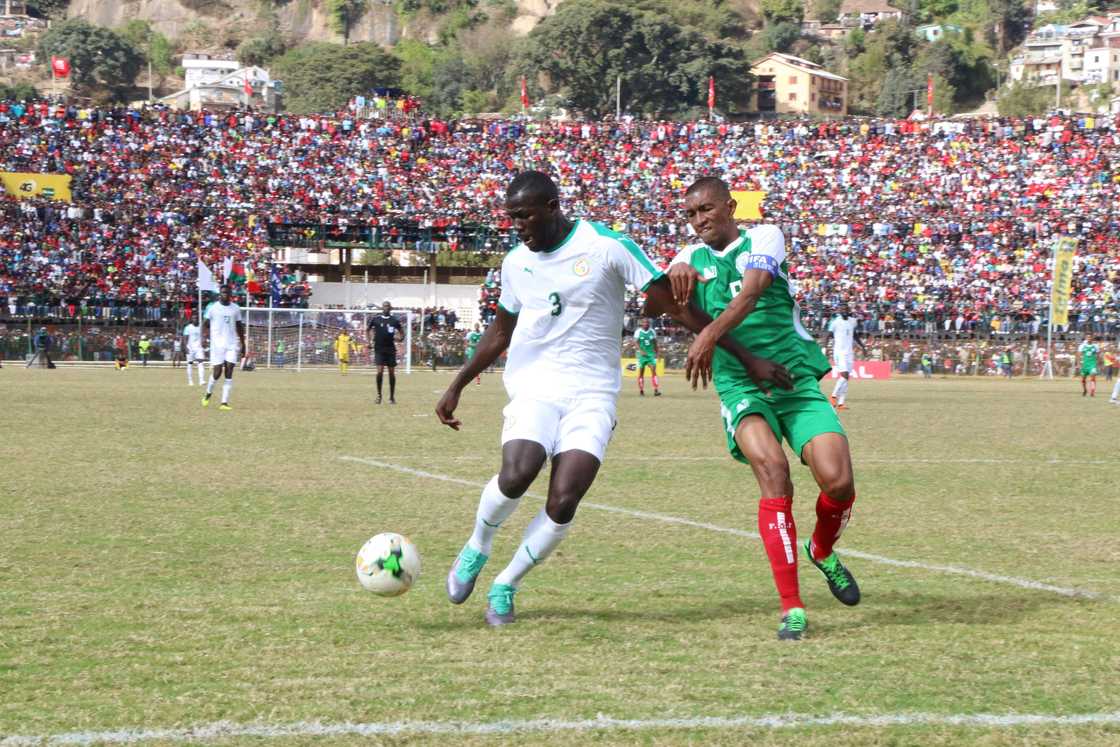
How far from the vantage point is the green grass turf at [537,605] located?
4945mm

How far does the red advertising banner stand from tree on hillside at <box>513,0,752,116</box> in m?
82.6

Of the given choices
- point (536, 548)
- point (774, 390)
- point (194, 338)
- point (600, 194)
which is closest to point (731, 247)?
point (774, 390)

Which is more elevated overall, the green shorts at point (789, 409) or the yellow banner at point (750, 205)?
the yellow banner at point (750, 205)

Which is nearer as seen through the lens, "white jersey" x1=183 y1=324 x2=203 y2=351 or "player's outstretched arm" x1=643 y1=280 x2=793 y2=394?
"player's outstretched arm" x1=643 y1=280 x2=793 y2=394

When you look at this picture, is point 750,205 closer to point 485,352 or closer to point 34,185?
point 34,185

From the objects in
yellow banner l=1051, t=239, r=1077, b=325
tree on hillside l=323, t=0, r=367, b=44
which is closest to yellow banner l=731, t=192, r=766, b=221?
yellow banner l=1051, t=239, r=1077, b=325

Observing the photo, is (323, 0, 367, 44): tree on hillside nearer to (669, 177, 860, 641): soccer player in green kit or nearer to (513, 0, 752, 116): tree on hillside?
(513, 0, 752, 116): tree on hillside

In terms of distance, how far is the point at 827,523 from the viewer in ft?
23.1

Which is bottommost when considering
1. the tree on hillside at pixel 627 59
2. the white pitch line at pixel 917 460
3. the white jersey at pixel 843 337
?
the white pitch line at pixel 917 460

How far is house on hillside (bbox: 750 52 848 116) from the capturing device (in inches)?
6289

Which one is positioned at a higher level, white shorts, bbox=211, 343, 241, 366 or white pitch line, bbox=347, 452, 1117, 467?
white shorts, bbox=211, 343, 241, 366

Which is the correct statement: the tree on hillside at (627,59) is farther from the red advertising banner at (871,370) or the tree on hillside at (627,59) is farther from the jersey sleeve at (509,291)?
the jersey sleeve at (509,291)

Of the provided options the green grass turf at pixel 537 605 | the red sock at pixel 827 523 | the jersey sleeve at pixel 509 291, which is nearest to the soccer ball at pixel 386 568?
the green grass turf at pixel 537 605

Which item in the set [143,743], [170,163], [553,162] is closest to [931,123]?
[553,162]
